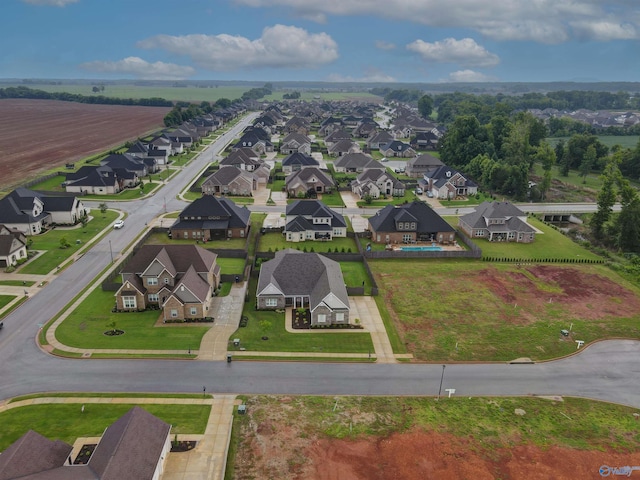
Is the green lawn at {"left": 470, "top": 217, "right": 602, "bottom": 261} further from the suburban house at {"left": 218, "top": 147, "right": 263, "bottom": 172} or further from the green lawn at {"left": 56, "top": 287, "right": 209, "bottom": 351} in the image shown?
the suburban house at {"left": 218, "top": 147, "right": 263, "bottom": 172}

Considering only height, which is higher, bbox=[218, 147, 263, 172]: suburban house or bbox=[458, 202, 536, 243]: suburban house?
bbox=[218, 147, 263, 172]: suburban house

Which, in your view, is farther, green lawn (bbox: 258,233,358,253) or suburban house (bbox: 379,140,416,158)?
suburban house (bbox: 379,140,416,158)

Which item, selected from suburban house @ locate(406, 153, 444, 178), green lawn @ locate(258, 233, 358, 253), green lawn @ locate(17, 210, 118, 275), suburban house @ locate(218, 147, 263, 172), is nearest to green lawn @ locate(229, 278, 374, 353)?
green lawn @ locate(258, 233, 358, 253)

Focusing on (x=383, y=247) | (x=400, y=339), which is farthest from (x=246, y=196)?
(x=400, y=339)

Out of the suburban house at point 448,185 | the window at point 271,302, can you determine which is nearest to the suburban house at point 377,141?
the suburban house at point 448,185

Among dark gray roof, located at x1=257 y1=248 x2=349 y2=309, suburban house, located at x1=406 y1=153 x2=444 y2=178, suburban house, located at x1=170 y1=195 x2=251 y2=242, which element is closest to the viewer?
dark gray roof, located at x1=257 y1=248 x2=349 y2=309

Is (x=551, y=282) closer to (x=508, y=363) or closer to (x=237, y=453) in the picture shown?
(x=508, y=363)

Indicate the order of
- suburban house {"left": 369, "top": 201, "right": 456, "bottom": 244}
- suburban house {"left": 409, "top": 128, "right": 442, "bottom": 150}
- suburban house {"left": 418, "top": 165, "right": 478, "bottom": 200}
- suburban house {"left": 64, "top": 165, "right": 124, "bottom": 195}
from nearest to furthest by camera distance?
1. suburban house {"left": 369, "top": 201, "right": 456, "bottom": 244}
2. suburban house {"left": 64, "top": 165, "right": 124, "bottom": 195}
3. suburban house {"left": 418, "top": 165, "right": 478, "bottom": 200}
4. suburban house {"left": 409, "top": 128, "right": 442, "bottom": 150}
